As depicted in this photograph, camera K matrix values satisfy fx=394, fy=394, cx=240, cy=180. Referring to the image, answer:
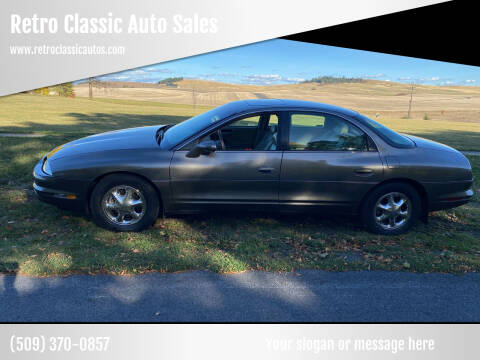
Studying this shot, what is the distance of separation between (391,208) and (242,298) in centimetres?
239

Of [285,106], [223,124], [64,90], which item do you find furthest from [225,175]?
[64,90]

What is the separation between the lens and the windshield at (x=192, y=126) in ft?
15.6

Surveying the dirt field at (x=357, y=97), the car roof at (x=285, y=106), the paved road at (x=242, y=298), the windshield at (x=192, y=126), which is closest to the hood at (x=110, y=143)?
the windshield at (x=192, y=126)

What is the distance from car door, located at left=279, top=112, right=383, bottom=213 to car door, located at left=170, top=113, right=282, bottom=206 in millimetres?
182

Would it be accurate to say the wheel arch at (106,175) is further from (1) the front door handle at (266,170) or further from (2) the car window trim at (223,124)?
(1) the front door handle at (266,170)

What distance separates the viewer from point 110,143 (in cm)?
484

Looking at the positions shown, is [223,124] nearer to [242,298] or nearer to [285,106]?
[285,106]

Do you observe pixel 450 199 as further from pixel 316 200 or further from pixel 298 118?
pixel 298 118

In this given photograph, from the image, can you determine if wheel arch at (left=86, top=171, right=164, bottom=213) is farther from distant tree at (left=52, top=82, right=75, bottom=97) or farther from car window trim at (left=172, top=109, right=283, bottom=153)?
distant tree at (left=52, top=82, right=75, bottom=97)

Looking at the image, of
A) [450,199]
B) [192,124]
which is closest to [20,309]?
[192,124]

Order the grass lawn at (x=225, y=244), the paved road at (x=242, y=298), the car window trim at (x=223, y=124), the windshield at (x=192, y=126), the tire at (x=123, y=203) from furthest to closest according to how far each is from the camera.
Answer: the windshield at (x=192, y=126) → the car window trim at (x=223, y=124) → the tire at (x=123, y=203) → the grass lawn at (x=225, y=244) → the paved road at (x=242, y=298)

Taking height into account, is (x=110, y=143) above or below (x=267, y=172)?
above

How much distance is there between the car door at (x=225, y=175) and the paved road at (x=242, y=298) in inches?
43.2

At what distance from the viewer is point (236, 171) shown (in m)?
4.57
